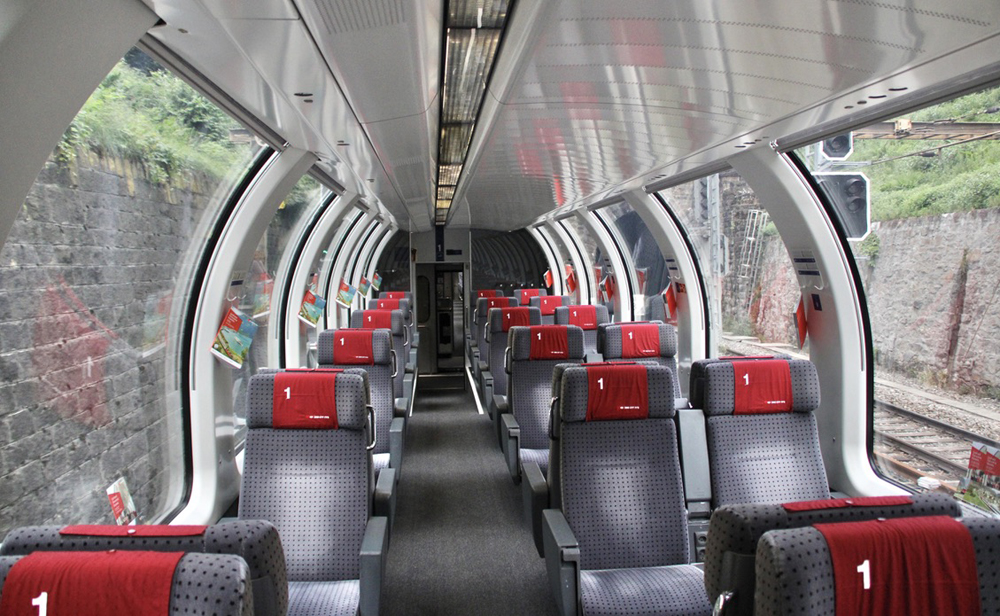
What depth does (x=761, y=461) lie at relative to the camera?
12.9 ft

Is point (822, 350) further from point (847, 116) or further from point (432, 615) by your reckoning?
point (432, 615)

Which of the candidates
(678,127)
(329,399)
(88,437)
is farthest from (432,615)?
(678,127)

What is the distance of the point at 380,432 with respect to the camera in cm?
618

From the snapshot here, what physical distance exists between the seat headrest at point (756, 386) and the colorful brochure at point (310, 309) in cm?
577

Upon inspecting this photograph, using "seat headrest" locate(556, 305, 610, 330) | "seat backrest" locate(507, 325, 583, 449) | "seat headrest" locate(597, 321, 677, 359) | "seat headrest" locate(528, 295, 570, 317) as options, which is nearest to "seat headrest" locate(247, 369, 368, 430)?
"seat backrest" locate(507, 325, 583, 449)

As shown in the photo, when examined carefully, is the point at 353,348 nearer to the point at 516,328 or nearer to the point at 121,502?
the point at 516,328

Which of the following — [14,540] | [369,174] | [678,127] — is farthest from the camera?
[369,174]

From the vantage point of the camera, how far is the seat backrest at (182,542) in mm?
1754

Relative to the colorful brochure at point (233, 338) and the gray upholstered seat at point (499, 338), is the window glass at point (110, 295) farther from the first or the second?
the gray upholstered seat at point (499, 338)

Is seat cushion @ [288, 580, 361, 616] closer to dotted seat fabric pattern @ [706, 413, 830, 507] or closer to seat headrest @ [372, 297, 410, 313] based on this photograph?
dotted seat fabric pattern @ [706, 413, 830, 507]

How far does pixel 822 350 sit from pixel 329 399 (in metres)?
3.42

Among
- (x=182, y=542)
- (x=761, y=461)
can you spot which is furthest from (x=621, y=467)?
(x=182, y=542)

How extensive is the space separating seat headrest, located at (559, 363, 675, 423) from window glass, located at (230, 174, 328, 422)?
3.74m

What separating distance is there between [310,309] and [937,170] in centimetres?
673
